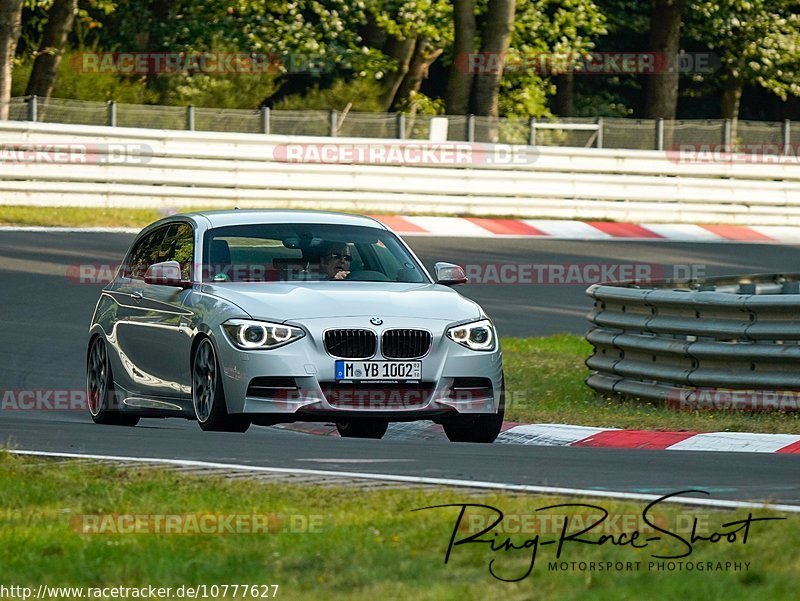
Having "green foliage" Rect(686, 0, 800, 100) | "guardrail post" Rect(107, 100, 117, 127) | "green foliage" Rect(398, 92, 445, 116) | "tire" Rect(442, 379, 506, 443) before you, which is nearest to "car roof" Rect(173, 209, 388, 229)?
"tire" Rect(442, 379, 506, 443)

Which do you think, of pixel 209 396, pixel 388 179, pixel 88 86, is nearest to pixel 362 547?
pixel 209 396

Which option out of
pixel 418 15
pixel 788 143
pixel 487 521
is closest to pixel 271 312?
pixel 487 521

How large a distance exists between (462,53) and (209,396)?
2433cm

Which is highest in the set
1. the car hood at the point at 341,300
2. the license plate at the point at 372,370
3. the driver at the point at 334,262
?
the driver at the point at 334,262

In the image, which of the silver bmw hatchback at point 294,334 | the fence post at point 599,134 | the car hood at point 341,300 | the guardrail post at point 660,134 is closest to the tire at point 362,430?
the silver bmw hatchback at point 294,334

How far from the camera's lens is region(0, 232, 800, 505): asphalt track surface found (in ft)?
26.7

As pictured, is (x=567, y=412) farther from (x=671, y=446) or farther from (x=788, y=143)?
(x=788, y=143)

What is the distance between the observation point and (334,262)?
36.7 ft

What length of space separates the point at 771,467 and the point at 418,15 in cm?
2985

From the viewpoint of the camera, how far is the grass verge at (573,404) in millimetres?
11600

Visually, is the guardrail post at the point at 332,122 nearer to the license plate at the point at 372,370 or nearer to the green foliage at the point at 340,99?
the green foliage at the point at 340,99

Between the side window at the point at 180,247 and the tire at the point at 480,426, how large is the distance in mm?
1991

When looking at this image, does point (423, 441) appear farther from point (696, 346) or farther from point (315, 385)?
point (696, 346)

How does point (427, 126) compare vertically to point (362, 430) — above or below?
above
